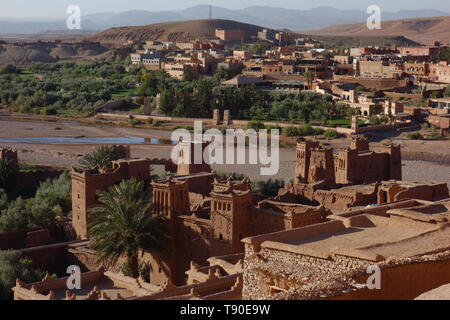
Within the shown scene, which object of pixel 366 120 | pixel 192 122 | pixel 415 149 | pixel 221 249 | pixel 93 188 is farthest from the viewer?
pixel 192 122

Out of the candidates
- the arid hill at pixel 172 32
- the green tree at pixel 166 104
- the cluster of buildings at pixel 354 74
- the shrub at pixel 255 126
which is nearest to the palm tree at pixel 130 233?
the cluster of buildings at pixel 354 74

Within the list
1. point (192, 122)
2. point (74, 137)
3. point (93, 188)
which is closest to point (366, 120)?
point (192, 122)

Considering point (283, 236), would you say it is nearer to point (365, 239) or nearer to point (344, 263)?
point (365, 239)

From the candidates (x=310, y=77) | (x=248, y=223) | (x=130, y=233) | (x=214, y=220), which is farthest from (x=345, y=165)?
(x=310, y=77)

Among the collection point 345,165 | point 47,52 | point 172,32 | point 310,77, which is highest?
point 172,32

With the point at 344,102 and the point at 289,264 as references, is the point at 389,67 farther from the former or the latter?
the point at 289,264

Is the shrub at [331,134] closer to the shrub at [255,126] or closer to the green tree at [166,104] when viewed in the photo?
the shrub at [255,126]
